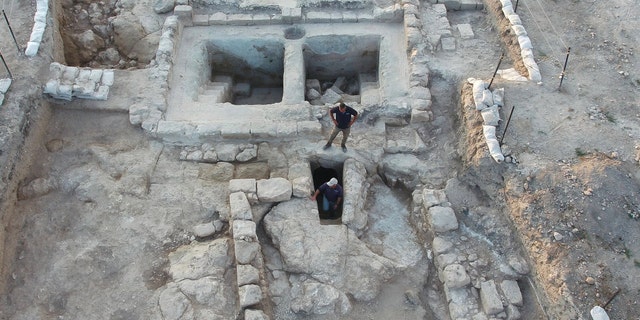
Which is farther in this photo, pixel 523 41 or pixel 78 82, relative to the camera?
pixel 523 41

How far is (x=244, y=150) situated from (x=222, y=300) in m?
2.61

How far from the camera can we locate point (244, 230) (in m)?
7.14

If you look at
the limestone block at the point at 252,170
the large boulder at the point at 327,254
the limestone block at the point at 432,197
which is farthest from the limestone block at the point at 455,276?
the limestone block at the point at 252,170

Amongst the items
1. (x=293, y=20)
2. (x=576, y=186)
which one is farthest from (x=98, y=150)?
(x=576, y=186)

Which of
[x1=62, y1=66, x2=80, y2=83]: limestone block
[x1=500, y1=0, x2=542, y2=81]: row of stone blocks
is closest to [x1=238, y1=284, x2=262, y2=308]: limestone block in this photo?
[x1=62, y1=66, x2=80, y2=83]: limestone block

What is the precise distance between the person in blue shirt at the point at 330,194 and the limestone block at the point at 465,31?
4.26 metres

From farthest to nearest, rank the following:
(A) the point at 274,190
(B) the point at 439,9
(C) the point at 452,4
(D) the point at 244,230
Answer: (C) the point at 452,4
(B) the point at 439,9
(A) the point at 274,190
(D) the point at 244,230

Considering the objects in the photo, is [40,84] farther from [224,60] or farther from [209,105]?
[224,60]

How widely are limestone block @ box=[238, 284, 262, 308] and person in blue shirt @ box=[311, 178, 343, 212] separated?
1.72 meters

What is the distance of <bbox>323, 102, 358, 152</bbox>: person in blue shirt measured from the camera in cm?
781

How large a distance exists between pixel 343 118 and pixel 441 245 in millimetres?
2285

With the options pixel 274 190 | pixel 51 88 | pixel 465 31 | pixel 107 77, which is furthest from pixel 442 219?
pixel 51 88

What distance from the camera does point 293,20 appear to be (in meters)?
10.3

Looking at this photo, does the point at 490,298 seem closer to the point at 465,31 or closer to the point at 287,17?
the point at 465,31
